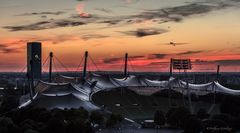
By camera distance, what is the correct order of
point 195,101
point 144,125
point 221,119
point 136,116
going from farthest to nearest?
point 195,101 < point 136,116 < point 144,125 < point 221,119

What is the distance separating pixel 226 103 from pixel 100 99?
22535 millimetres

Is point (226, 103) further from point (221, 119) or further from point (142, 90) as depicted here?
point (142, 90)

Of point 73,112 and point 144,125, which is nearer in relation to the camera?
point 73,112

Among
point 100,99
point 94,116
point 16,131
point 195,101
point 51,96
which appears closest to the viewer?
point 16,131

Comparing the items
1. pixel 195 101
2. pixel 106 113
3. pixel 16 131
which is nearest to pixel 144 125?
pixel 106 113

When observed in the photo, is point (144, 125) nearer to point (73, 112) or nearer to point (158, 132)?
point (158, 132)

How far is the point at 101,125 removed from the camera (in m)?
54.2

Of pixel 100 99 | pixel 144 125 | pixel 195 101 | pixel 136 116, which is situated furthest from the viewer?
pixel 195 101

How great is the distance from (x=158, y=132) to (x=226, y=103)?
1534cm

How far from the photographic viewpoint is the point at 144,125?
2213 inches

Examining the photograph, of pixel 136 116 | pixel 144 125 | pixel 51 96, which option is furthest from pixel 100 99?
pixel 144 125

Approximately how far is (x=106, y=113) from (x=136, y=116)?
1015cm

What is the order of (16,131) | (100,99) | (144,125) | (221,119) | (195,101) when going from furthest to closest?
1. (195,101)
2. (100,99)
3. (144,125)
4. (221,119)
5. (16,131)

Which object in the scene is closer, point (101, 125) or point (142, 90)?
point (101, 125)
